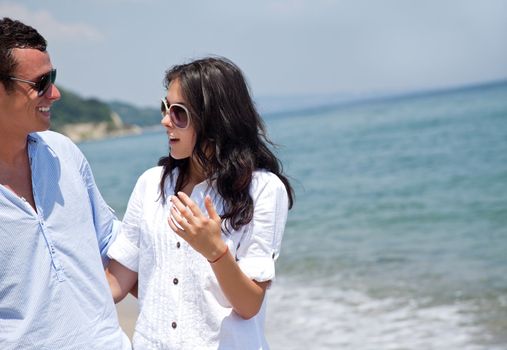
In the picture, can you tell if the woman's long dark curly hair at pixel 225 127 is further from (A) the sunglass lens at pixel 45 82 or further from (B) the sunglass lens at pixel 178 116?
(A) the sunglass lens at pixel 45 82

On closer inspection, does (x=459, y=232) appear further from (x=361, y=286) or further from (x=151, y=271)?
(x=151, y=271)

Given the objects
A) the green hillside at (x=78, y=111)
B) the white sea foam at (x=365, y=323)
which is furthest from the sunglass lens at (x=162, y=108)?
the green hillside at (x=78, y=111)

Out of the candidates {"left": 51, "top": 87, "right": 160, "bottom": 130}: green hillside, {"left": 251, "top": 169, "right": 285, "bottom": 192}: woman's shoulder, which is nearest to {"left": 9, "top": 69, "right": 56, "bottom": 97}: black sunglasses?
{"left": 251, "top": 169, "right": 285, "bottom": 192}: woman's shoulder

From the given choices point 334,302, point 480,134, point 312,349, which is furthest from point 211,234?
point 480,134

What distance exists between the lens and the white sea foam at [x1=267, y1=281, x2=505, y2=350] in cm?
675

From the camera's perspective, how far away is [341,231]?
1274 cm

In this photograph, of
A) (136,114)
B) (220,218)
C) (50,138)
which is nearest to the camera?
(220,218)

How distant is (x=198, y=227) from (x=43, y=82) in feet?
2.23

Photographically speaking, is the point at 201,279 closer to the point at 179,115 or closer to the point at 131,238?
the point at 131,238

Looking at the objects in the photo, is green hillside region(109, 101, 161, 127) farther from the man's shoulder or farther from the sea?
the man's shoulder

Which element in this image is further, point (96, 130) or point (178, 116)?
point (96, 130)

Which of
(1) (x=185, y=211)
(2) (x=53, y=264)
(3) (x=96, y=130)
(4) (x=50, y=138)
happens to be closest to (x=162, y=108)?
(4) (x=50, y=138)

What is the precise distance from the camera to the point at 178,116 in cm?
254

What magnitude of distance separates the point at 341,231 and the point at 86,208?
1038 cm
